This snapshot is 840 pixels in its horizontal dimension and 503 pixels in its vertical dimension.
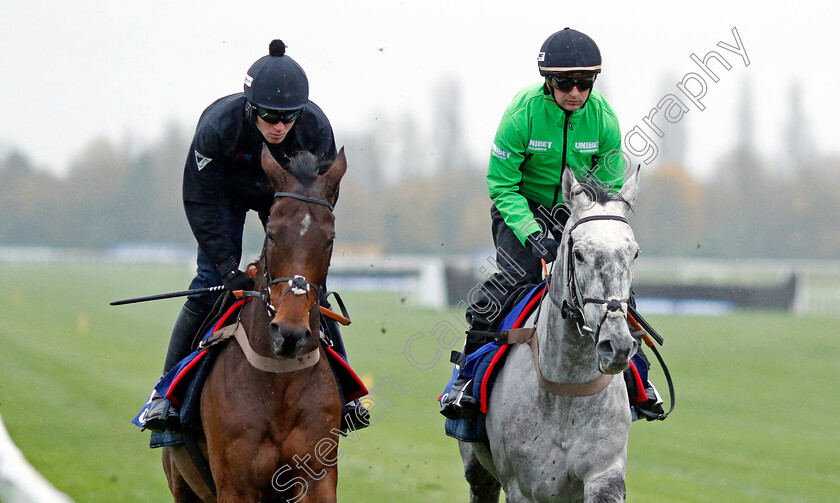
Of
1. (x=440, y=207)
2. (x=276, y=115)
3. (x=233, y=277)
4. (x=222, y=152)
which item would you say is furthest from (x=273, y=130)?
(x=440, y=207)

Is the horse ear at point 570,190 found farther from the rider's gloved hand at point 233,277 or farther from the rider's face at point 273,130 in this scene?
the rider's gloved hand at point 233,277

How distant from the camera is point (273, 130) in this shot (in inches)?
196

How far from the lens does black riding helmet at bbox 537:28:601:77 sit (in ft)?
17.3

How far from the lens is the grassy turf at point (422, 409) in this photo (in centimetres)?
920

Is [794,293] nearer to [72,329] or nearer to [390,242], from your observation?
[72,329]

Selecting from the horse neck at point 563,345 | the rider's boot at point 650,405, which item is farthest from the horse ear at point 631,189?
the rider's boot at point 650,405

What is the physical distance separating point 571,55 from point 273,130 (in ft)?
5.22

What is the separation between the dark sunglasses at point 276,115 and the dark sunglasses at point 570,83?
1.40 metres

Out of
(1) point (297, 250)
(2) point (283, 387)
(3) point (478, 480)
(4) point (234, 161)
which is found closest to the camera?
(1) point (297, 250)

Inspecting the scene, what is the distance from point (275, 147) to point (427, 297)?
2099 cm

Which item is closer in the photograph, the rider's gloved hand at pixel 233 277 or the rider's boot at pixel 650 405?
the rider's gloved hand at pixel 233 277

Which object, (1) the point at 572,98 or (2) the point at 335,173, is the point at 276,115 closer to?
(2) the point at 335,173

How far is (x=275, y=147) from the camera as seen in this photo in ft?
17.0

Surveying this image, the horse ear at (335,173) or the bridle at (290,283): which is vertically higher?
the horse ear at (335,173)
